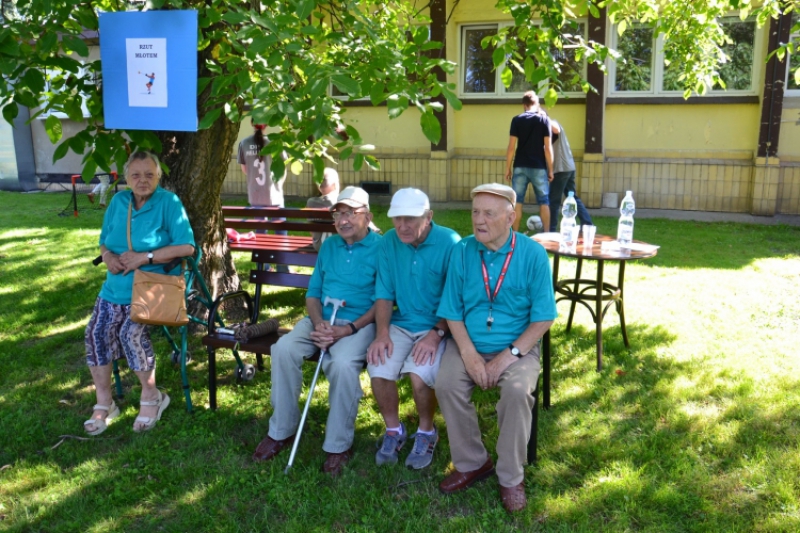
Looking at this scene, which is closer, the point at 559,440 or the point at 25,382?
the point at 559,440

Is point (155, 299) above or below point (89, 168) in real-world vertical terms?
below

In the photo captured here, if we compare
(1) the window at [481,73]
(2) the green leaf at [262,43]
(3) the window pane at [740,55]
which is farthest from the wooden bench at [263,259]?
(3) the window pane at [740,55]

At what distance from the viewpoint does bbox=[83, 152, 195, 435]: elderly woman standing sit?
4.43m

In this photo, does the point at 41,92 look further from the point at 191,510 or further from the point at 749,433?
the point at 749,433

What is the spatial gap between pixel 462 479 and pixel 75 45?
323 cm

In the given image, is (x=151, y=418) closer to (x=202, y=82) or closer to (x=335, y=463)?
(x=335, y=463)

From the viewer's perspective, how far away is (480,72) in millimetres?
13414

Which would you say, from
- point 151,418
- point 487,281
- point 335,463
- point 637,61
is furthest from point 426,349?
point 637,61

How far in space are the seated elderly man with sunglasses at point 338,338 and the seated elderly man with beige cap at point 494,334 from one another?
0.55m

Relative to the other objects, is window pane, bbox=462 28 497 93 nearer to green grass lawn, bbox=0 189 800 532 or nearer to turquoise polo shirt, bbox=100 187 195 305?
green grass lawn, bbox=0 189 800 532

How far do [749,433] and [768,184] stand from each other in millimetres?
8710

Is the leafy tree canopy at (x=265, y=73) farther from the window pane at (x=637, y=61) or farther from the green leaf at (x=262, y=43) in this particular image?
the window pane at (x=637, y=61)

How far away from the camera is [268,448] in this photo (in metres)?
4.02

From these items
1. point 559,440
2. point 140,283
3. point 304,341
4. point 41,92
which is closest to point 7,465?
point 140,283
